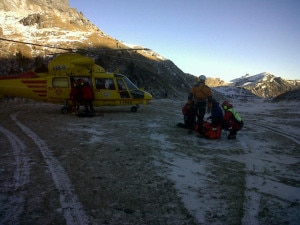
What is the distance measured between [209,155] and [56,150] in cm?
404

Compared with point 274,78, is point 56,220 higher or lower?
lower

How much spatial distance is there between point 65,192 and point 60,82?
1105cm

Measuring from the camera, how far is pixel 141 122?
509 inches

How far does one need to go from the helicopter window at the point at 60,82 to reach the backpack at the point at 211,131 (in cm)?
823

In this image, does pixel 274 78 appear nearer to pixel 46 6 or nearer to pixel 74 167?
pixel 46 6

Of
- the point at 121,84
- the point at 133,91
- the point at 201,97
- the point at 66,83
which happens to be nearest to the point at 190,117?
the point at 201,97

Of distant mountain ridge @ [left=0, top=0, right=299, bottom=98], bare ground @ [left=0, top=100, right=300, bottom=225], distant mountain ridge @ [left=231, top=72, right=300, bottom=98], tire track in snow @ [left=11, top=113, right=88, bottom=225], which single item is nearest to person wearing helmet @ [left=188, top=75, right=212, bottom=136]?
bare ground @ [left=0, top=100, right=300, bottom=225]

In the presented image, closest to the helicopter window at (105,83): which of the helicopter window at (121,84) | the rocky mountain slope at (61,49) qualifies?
the helicopter window at (121,84)

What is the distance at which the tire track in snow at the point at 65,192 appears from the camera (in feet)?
13.4

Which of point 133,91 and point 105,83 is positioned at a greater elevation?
point 105,83

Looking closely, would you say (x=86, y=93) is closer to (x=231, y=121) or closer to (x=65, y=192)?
(x=231, y=121)

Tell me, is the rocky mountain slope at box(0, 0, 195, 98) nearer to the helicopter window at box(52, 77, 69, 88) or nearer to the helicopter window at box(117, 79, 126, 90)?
the helicopter window at box(117, 79, 126, 90)

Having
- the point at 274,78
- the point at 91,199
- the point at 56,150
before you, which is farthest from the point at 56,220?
the point at 274,78

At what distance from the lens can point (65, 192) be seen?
Result: 193 inches
